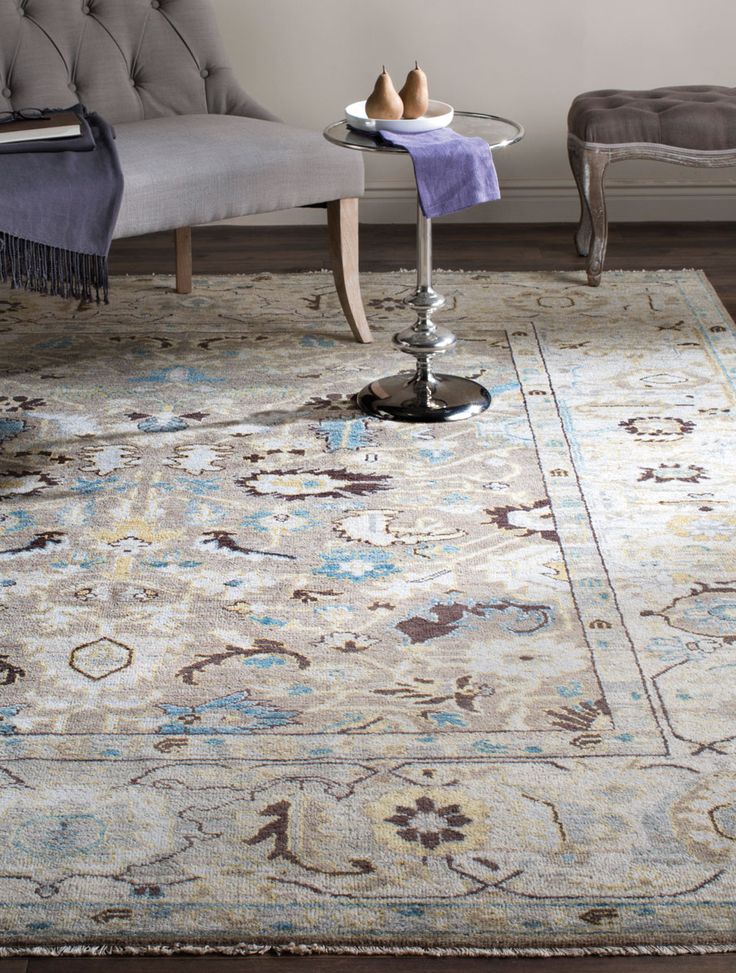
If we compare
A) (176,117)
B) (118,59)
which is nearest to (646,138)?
(176,117)

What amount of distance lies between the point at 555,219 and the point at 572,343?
4.00 feet

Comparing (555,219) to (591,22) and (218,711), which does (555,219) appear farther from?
(218,711)

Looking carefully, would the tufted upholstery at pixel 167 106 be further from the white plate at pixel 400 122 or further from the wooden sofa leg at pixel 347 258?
the white plate at pixel 400 122

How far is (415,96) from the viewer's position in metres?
2.40

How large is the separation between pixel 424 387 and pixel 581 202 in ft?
3.95

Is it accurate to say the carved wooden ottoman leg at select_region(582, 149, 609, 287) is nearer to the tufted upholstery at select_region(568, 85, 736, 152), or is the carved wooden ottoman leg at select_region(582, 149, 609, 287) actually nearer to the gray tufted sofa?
the tufted upholstery at select_region(568, 85, 736, 152)

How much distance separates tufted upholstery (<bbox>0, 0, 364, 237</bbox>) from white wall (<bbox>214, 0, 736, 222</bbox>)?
70 centimetres

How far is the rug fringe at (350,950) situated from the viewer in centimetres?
127

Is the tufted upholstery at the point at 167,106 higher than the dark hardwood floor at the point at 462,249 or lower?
higher

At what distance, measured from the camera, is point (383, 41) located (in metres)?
3.86

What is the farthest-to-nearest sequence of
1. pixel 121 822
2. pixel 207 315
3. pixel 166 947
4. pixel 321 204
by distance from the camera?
pixel 207 315, pixel 321 204, pixel 121 822, pixel 166 947

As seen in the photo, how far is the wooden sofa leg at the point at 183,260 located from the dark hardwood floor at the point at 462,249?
0.84ft

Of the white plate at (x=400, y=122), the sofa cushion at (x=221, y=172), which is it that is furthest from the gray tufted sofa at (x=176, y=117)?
the white plate at (x=400, y=122)

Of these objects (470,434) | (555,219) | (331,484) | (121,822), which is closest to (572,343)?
(470,434)
